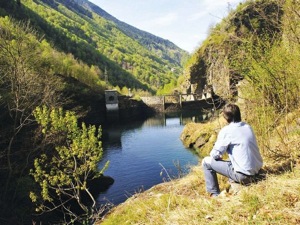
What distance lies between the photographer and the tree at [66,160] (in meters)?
14.5

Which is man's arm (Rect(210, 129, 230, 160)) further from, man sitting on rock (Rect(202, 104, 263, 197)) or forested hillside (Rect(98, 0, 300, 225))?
forested hillside (Rect(98, 0, 300, 225))

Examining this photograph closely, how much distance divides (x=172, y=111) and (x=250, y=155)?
82.5m

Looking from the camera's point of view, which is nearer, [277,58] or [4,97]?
[277,58]

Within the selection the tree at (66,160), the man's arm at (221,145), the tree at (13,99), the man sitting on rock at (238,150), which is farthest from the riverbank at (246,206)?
the tree at (13,99)

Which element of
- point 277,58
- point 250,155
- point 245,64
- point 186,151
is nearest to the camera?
point 250,155

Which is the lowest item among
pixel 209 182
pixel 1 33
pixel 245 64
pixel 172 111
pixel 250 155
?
pixel 172 111

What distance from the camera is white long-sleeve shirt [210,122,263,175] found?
19.1 feet

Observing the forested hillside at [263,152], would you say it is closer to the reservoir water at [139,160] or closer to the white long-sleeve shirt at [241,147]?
the white long-sleeve shirt at [241,147]

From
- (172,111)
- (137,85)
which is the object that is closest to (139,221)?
(172,111)

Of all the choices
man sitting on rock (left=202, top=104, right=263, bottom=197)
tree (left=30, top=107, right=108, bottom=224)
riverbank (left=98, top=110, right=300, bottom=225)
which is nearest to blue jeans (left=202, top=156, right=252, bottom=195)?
man sitting on rock (left=202, top=104, right=263, bottom=197)

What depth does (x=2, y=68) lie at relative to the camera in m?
21.7

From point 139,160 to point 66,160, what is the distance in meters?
12.1

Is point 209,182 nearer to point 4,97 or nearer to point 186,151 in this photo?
point 4,97

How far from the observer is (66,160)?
747 inches
